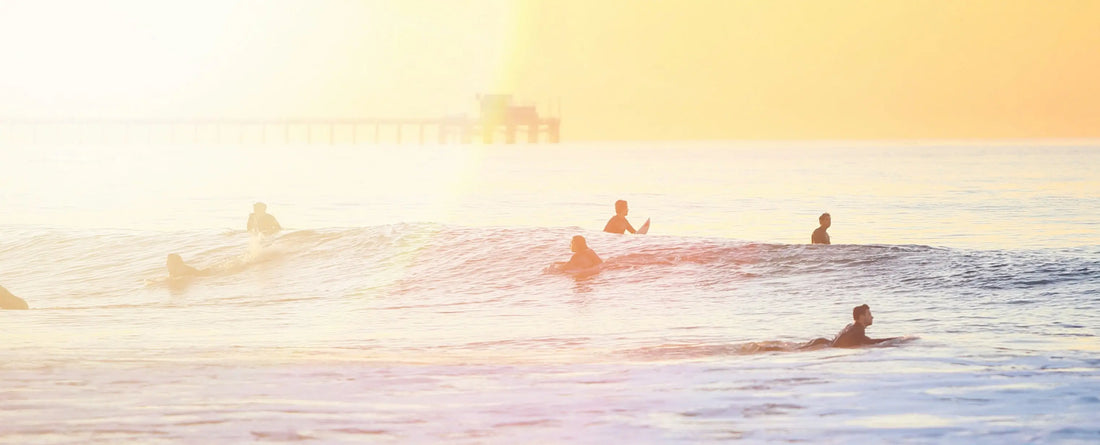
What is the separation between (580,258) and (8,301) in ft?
30.5

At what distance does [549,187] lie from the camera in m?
69.2

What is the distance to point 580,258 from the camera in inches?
870

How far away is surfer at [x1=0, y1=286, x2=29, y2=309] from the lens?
713 inches

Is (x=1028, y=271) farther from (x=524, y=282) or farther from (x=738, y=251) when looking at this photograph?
(x=524, y=282)

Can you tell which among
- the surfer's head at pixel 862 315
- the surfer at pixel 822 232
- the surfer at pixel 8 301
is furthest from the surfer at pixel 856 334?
the surfer at pixel 8 301

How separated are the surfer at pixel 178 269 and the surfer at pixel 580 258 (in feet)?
23.2

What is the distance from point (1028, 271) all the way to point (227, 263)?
1541 cm

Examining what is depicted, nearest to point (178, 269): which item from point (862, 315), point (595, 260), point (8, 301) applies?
point (8, 301)

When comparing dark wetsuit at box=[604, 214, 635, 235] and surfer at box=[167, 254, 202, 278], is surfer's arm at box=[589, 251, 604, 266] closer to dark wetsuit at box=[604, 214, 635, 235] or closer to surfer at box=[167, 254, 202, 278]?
dark wetsuit at box=[604, 214, 635, 235]

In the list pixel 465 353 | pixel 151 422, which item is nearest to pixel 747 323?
pixel 465 353

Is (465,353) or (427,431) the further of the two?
(465,353)

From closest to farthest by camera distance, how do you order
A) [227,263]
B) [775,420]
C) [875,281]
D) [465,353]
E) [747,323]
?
[775,420]
[465,353]
[747,323]
[875,281]
[227,263]

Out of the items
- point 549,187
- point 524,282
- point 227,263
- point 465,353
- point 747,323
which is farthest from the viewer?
point 549,187

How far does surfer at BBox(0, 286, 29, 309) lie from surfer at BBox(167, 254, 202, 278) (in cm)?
436
